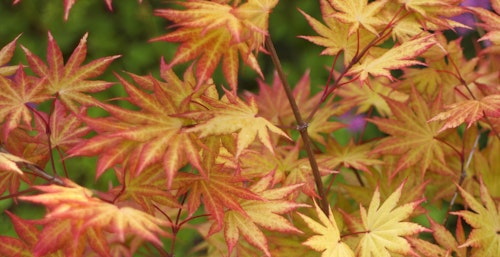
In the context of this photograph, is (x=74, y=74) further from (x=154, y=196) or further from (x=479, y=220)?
(x=479, y=220)

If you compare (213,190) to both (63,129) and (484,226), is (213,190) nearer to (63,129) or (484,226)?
(63,129)

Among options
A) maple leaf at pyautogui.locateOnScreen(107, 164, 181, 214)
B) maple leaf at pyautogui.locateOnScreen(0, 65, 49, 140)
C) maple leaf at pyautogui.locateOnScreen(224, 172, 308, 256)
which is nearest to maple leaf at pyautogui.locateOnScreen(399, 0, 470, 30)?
maple leaf at pyautogui.locateOnScreen(224, 172, 308, 256)

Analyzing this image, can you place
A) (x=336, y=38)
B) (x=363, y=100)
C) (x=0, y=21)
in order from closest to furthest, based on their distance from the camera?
(x=336, y=38), (x=363, y=100), (x=0, y=21)

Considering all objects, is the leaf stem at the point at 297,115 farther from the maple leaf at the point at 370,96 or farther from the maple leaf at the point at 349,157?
the maple leaf at the point at 370,96

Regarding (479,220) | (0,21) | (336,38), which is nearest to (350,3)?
(336,38)

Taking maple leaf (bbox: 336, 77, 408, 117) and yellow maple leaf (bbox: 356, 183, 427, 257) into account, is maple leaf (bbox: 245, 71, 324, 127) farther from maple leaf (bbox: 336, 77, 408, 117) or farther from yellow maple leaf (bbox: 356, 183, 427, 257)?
yellow maple leaf (bbox: 356, 183, 427, 257)

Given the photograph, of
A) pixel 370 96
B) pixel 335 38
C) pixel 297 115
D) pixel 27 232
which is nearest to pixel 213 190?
pixel 297 115
